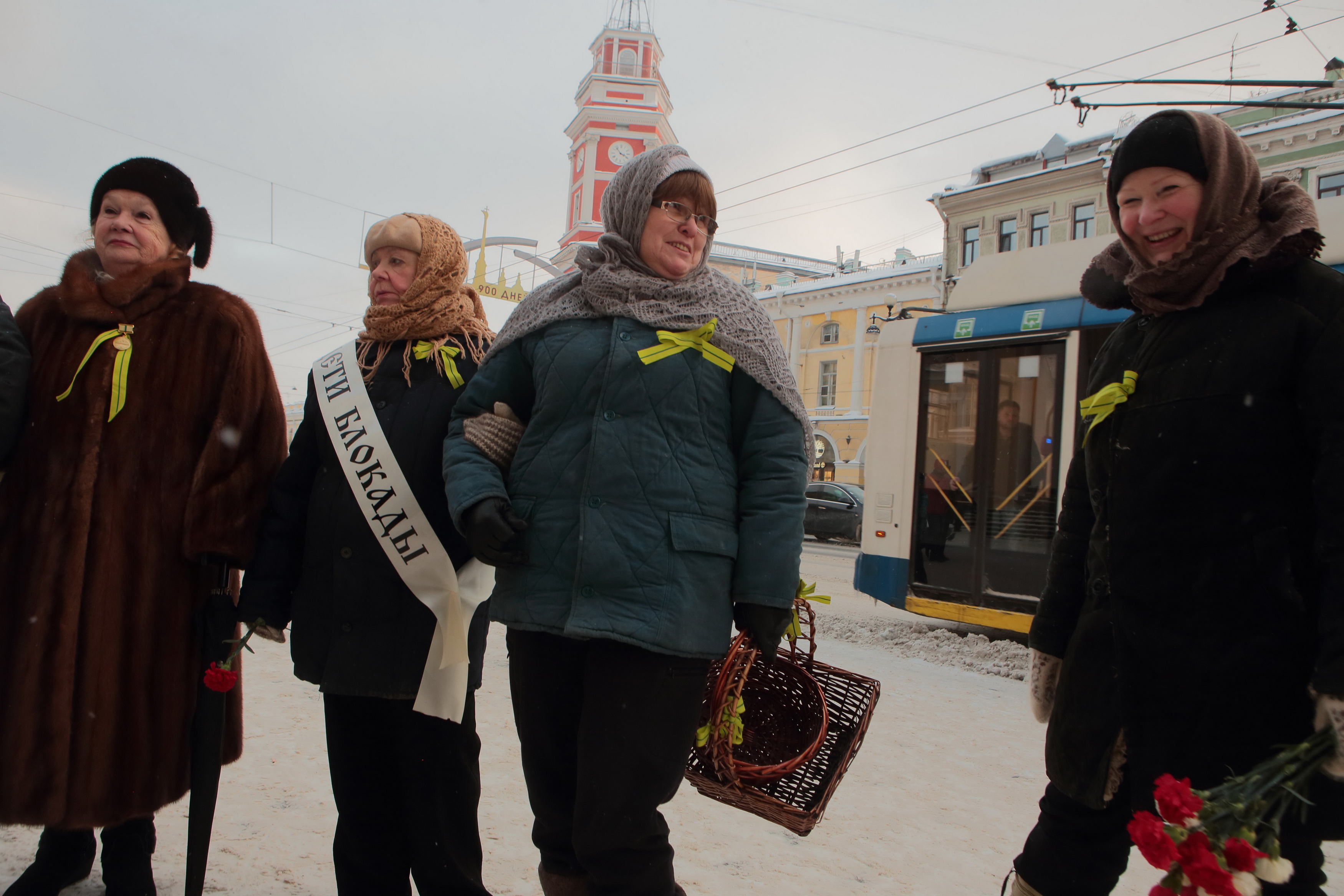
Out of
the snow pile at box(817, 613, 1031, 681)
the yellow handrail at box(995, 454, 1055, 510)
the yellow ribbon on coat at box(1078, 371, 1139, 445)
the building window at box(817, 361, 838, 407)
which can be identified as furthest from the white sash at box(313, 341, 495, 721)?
the building window at box(817, 361, 838, 407)

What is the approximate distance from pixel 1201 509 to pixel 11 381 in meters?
2.67

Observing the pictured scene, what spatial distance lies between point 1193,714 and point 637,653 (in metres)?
0.99

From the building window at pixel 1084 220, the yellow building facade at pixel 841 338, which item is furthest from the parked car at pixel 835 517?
the yellow building facade at pixel 841 338

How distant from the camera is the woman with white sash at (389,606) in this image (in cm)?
217

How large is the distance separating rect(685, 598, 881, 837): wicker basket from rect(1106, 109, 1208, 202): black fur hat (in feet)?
3.69

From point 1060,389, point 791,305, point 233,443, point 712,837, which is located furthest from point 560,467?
point 791,305

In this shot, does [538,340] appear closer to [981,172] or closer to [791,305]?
[981,172]

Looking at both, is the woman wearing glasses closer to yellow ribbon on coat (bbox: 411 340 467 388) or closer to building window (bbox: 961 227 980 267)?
yellow ribbon on coat (bbox: 411 340 467 388)

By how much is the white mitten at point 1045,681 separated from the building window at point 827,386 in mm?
38843

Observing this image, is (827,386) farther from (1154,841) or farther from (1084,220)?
(1154,841)

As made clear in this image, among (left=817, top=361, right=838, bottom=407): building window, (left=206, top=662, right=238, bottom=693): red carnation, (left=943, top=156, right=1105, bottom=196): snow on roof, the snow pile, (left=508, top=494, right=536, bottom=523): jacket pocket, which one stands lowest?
the snow pile

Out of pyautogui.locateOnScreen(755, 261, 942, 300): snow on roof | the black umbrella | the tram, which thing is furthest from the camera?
pyautogui.locateOnScreen(755, 261, 942, 300): snow on roof

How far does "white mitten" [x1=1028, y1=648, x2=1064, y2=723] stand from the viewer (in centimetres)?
200

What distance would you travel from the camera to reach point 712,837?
292 centimetres
